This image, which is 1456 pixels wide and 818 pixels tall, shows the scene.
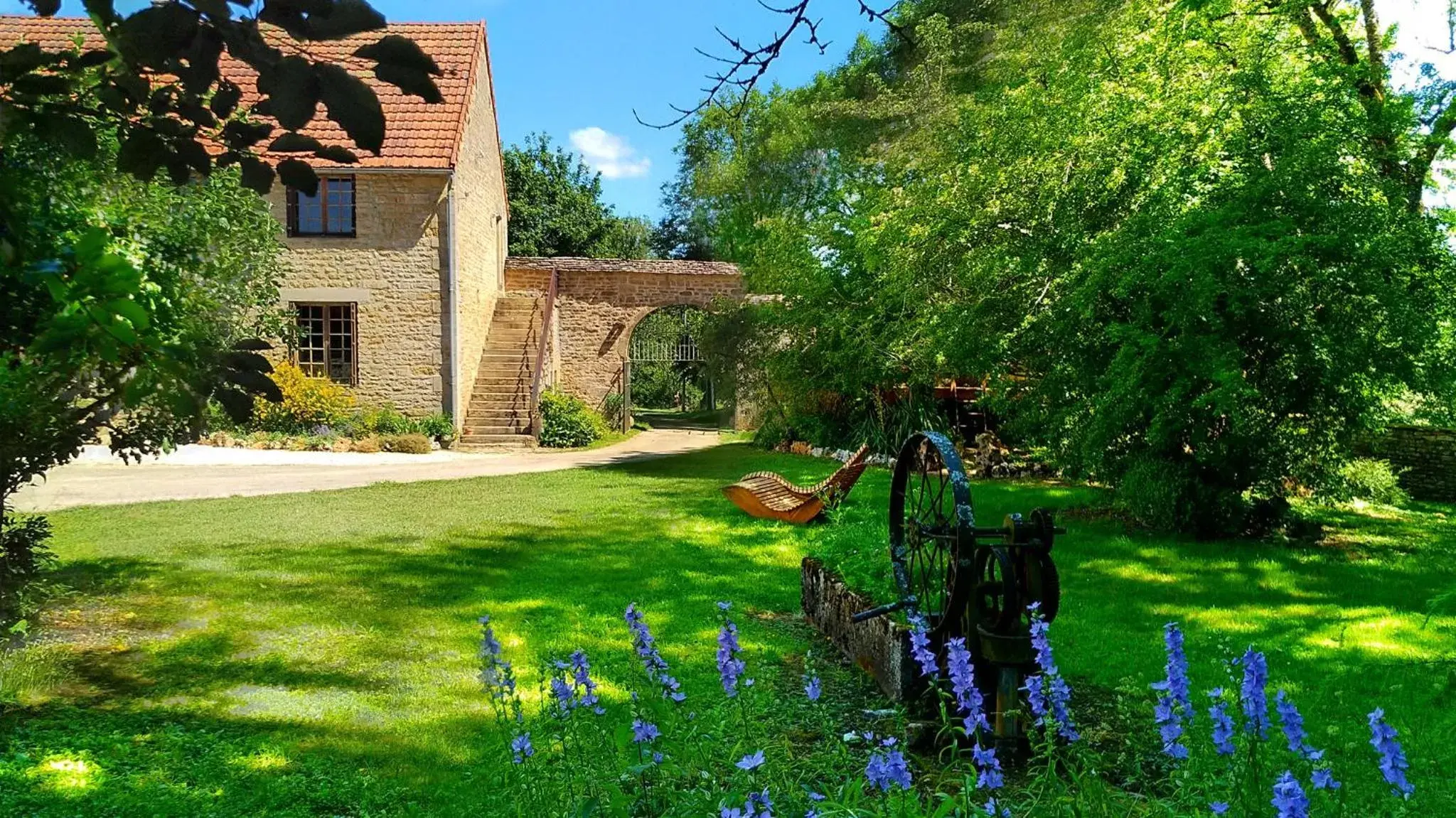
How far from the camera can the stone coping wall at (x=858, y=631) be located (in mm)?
4453

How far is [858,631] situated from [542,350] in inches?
661

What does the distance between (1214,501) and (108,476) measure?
13922 millimetres

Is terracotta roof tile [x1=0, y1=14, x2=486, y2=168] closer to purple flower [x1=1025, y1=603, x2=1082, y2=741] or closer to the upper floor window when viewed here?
the upper floor window

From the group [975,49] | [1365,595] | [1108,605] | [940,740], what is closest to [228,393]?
[940,740]

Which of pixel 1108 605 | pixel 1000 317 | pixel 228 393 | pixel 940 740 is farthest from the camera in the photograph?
pixel 1000 317

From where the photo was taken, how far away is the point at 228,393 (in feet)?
5.66

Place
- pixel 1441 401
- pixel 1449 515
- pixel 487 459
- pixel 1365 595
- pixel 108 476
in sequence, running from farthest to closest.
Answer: pixel 487 459 < pixel 108 476 < pixel 1449 515 < pixel 1441 401 < pixel 1365 595

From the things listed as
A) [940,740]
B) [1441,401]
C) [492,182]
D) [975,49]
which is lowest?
[940,740]

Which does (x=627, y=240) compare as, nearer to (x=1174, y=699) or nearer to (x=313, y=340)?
(x=313, y=340)

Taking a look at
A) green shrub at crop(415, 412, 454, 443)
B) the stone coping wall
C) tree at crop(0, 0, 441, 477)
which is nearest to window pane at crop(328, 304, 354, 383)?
green shrub at crop(415, 412, 454, 443)

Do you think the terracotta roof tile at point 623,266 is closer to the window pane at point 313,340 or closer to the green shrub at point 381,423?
the window pane at point 313,340

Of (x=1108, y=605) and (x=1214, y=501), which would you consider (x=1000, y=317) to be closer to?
(x=1214, y=501)

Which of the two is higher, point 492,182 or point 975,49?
point 975,49

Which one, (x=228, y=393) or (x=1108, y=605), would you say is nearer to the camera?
(x=228, y=393)
